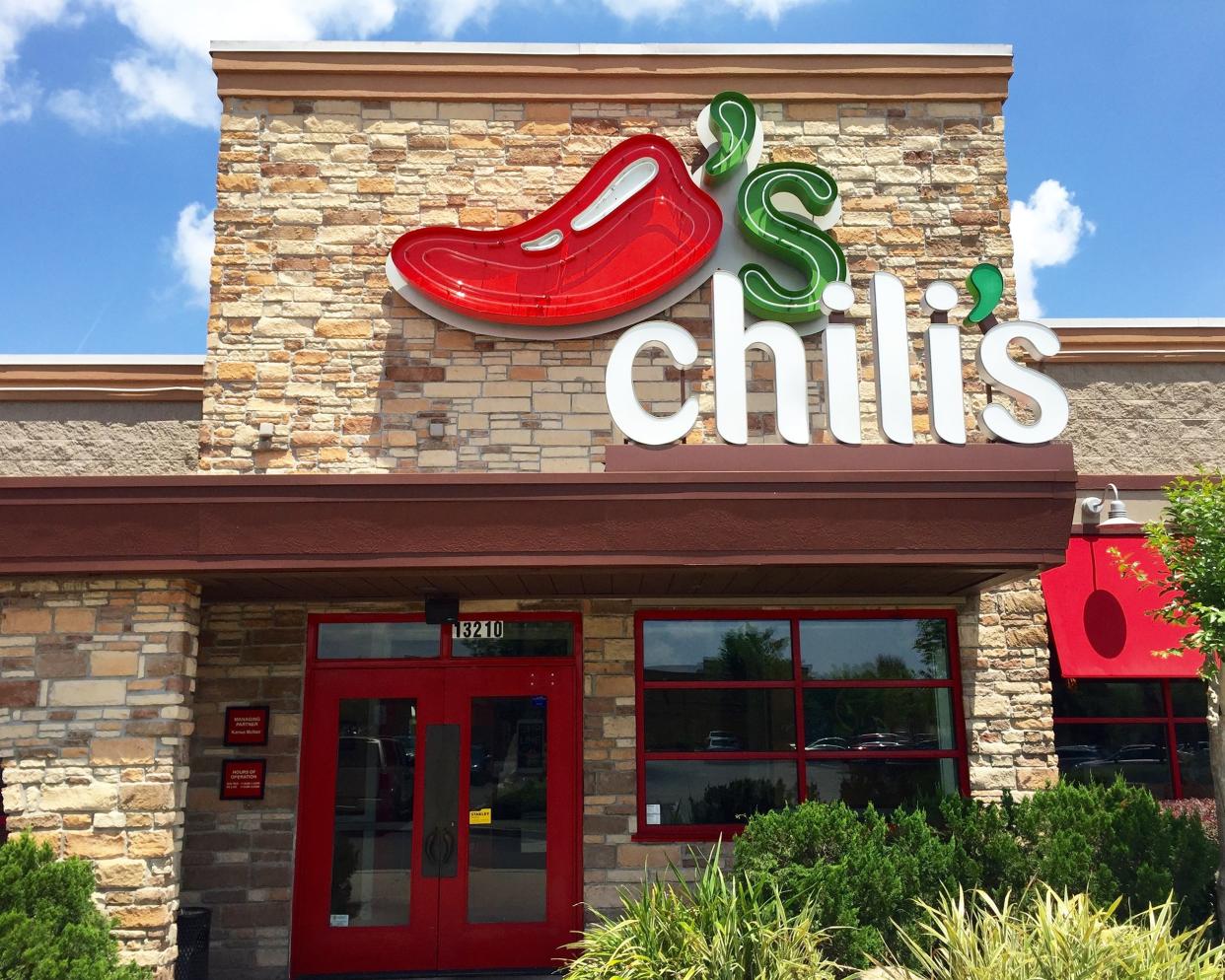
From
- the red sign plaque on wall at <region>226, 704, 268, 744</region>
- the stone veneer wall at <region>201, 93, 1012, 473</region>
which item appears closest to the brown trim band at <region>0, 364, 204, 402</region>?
the stone veneer wall at <region>201, 93, 1012, 473</region>

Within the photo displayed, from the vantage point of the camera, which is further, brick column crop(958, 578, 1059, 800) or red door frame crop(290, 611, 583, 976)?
brick column crop(958, 578, 1059, 800)

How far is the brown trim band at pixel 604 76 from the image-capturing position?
10.7 m

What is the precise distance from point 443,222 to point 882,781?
7082 mm

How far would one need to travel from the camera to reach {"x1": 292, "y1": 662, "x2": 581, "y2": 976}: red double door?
948 cm

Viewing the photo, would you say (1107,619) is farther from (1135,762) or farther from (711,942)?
(711,942)

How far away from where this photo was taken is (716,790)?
972 centimetres

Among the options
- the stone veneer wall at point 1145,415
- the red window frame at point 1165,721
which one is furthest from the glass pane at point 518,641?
the stone veneer wall at point 1145,415

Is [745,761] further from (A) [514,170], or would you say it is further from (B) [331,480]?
(A) [514,170]

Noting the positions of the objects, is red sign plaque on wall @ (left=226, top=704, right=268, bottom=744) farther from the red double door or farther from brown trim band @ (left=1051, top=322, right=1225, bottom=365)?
brown trim band @ (left=1051, top=322, right=1225, bottom=365)

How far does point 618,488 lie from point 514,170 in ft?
14.9

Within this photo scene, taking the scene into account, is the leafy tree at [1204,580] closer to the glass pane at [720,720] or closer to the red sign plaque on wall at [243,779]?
the glass pane at [720,720]

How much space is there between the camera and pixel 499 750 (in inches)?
385

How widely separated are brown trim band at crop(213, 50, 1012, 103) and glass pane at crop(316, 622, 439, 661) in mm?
5493

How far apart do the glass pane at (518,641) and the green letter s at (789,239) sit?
377 centimetres
